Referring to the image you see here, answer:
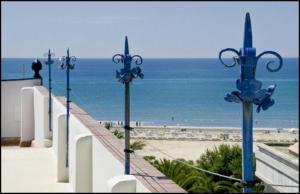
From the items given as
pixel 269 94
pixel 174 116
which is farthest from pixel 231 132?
pixel 269 94

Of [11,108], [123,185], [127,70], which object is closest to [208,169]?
[11,108]

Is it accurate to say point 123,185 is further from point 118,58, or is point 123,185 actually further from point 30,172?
point 30,172

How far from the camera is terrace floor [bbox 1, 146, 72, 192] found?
674 centimetres

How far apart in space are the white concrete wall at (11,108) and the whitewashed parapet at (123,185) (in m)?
8.14

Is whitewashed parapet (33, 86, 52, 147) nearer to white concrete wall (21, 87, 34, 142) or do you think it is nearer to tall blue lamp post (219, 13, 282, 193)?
white concrete wall (21, 87, 34, 142)

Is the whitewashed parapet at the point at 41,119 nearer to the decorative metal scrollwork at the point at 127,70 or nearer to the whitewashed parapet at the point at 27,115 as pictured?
the whitewashed parapet at the point at 27,115

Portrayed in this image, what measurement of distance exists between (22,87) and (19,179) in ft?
17.9

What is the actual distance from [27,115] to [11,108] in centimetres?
57

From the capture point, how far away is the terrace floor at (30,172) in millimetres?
6742

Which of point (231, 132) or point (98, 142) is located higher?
point (98, 142)

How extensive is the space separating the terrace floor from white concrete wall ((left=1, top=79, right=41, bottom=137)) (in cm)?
193

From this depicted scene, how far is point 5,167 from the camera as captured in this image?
8.23m

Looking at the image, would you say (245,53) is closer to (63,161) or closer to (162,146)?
(63,161)

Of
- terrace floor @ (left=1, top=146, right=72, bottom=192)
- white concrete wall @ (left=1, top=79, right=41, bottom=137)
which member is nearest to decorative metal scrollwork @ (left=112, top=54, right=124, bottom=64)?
terrace floor @ (left=1, top=146, right=72, bottom=192)
